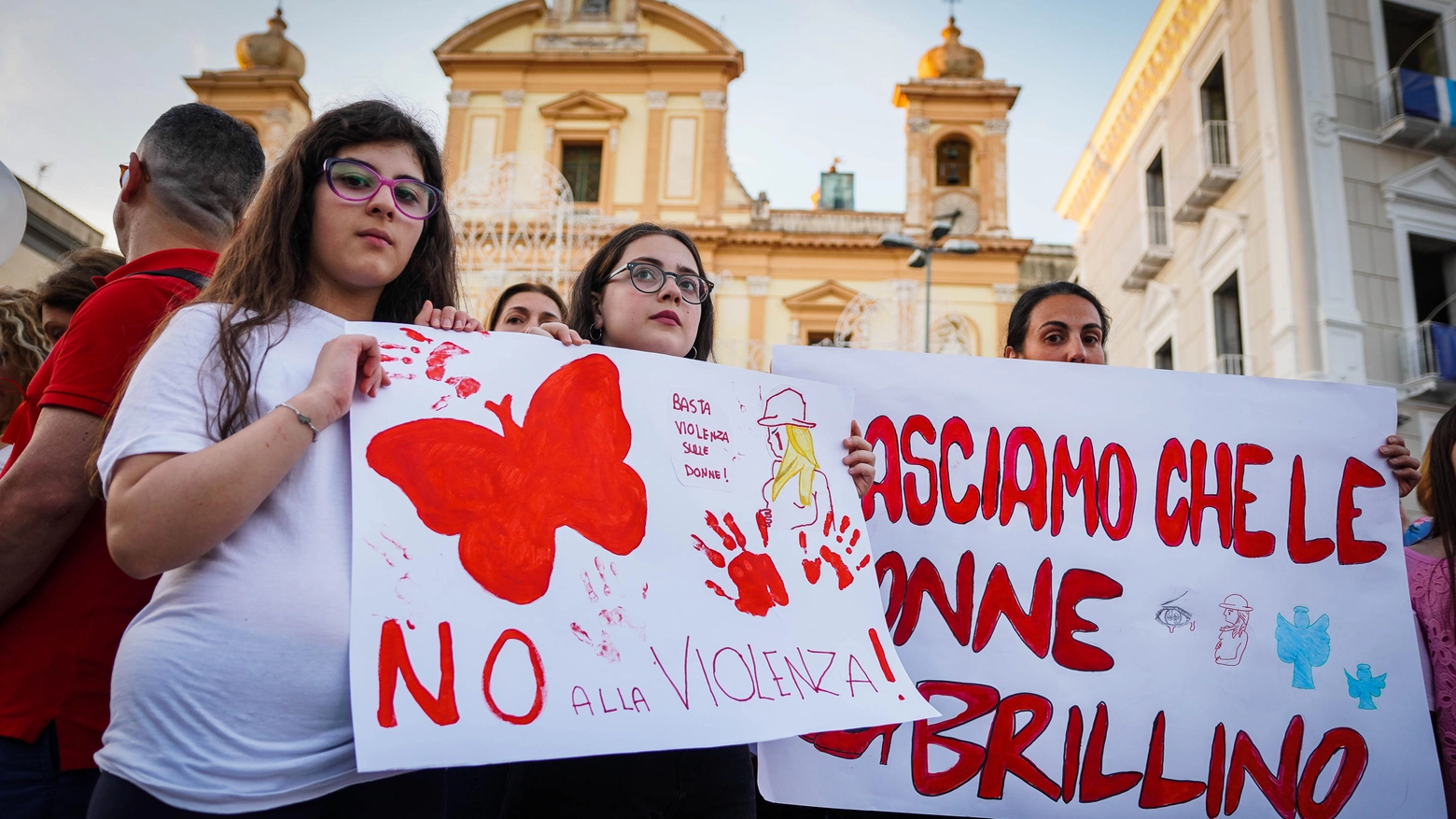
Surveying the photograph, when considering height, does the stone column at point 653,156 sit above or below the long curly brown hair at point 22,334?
above

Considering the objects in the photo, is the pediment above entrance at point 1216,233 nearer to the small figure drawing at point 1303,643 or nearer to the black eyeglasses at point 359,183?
the small figure drawing at point 1303,643

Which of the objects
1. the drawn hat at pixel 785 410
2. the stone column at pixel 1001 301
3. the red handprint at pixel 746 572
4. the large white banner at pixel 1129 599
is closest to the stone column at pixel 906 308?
the stone column at pixel 1001 301

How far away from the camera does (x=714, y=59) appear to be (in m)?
19.9

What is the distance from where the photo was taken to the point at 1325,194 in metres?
10.3

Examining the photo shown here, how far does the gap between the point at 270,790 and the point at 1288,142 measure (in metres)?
12.1

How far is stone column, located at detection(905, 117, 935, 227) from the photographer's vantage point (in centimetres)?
1966

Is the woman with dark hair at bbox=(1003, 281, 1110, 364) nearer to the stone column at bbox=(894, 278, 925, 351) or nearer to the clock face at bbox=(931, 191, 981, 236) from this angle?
the stone column at bbox=(894, 278, 925, 351)

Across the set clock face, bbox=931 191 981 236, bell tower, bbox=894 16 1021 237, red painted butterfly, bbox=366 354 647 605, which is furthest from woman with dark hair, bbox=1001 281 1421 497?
clock face, bbox=931 191 981 236

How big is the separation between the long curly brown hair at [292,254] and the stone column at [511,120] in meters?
18.9

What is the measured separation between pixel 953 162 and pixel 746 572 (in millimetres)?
19943

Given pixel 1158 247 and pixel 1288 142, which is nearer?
pixel 1288 142

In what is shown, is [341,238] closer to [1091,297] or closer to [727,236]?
[1091,297]

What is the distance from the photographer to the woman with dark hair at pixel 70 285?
7.52 ft

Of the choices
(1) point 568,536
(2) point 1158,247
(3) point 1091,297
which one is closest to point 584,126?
(2) point 1158,247
